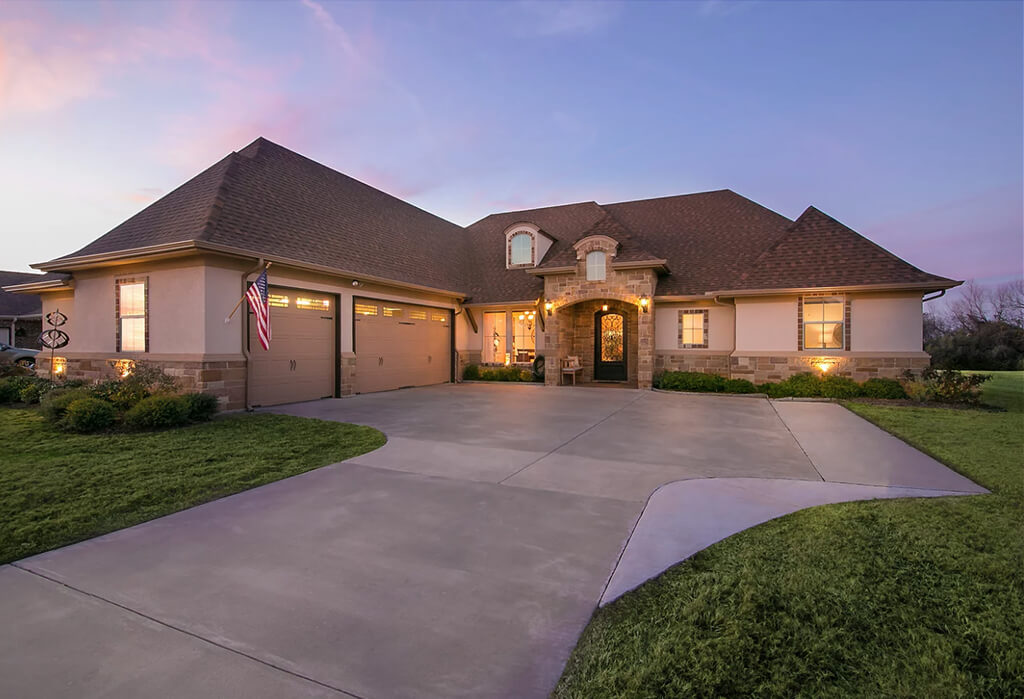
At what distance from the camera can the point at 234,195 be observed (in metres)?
11.8

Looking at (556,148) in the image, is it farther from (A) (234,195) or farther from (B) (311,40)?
(A) (234,195)

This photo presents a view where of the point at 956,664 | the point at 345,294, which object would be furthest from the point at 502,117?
the point at 956,664

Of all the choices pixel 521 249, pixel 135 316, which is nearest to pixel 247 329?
pixel 135 316

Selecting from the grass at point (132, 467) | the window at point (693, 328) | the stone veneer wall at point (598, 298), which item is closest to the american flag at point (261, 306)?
the grass at point (132, 467)

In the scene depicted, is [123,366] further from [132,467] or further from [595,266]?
[595,266]

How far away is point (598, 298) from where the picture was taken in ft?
55.6

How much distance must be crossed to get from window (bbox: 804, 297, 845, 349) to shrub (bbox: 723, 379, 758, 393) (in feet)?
6.77

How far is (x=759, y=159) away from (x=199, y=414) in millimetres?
26656

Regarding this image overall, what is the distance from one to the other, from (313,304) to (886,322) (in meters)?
16.7

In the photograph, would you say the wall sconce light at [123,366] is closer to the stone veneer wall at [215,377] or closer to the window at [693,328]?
the stone veneer wall at [215,377]

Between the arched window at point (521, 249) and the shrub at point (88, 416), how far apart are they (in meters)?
14.9

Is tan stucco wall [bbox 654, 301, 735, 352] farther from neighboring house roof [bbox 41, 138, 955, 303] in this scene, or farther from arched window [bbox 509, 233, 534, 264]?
arched window [bbox 509, 233, 534, 264]

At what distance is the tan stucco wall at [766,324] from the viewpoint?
14.5 m

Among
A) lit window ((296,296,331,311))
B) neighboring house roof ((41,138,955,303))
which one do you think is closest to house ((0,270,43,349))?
neighboring house roof ((41,138,955,303))
